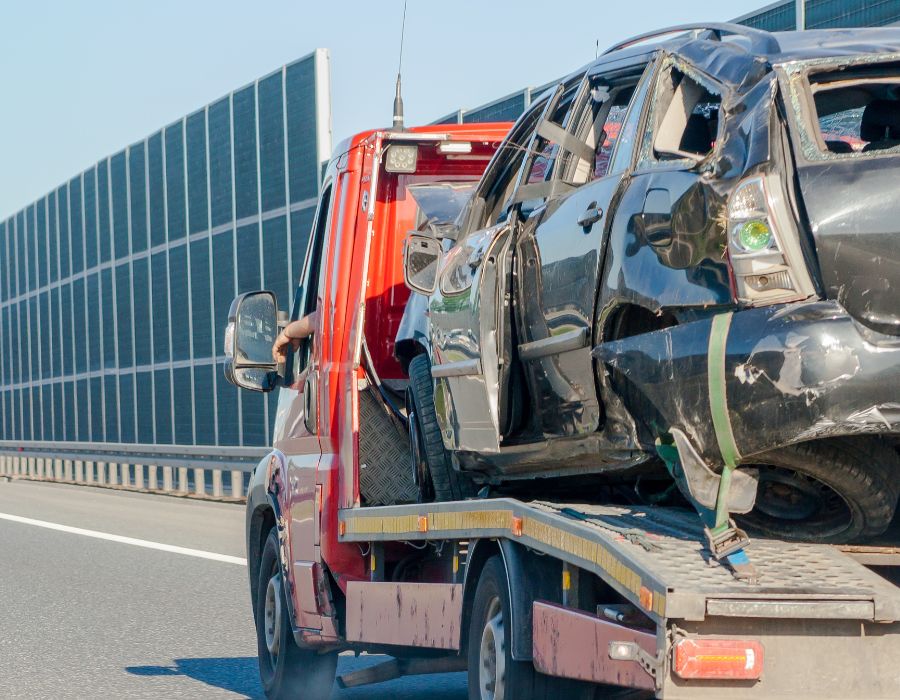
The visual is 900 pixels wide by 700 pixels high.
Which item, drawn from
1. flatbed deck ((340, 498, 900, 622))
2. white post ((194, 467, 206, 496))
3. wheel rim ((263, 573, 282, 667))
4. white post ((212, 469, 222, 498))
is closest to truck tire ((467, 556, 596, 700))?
flatbed deck ((340, 498, 900, 622))

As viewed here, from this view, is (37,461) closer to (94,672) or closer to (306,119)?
(306,119)

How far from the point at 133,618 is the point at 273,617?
3262mm

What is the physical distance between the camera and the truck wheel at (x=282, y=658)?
8180 millimetres

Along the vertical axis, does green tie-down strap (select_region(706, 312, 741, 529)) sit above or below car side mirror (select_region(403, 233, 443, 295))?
below

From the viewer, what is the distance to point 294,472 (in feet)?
27.2

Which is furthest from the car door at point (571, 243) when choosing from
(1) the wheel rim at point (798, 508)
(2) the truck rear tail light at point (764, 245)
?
(2) the truck rear tail light at point (764, 245)

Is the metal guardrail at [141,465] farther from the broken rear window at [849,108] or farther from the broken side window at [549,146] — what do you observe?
the broken rear window at [849,108]

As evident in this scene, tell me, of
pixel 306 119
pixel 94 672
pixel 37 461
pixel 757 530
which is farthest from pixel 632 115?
pixel 37 461

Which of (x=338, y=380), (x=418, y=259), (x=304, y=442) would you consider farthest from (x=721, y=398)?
(x=304, y=442)

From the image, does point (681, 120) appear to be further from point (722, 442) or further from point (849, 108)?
point (722, 442)

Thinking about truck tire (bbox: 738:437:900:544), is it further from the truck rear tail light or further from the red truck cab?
the red truck cab

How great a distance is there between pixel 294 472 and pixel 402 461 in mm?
674

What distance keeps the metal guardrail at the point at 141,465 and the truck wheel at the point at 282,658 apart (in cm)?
1089

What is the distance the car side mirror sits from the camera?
23.5ft
